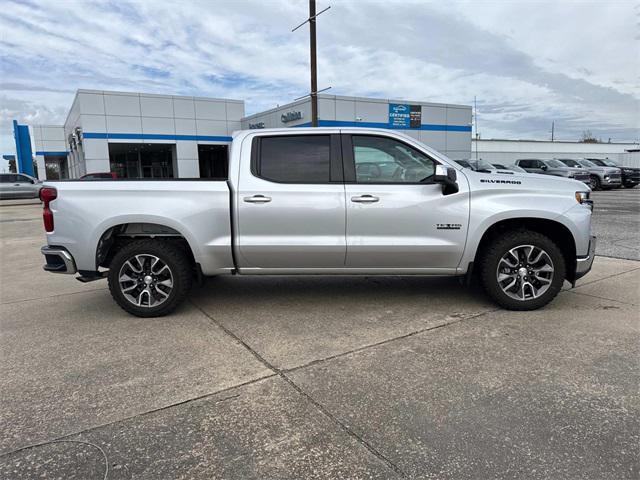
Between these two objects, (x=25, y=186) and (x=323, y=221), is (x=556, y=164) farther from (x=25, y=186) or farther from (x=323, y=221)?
(x=25, y=186)

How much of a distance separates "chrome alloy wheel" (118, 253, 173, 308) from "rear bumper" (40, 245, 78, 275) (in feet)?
1.76

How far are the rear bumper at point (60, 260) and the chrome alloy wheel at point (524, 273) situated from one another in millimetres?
4388

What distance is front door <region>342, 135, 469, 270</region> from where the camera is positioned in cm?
483

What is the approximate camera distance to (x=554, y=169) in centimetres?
2603

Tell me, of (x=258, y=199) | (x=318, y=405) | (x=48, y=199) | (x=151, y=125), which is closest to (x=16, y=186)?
(x=151, y=125)

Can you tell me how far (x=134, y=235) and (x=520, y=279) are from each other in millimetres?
4048

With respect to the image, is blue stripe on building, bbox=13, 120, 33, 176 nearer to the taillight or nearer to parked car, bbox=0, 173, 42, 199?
parked car, bbox=0, 173, 42, 199

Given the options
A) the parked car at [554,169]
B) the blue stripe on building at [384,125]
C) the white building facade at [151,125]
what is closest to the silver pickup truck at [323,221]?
the parked car at [554,169]

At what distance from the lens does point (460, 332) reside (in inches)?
174

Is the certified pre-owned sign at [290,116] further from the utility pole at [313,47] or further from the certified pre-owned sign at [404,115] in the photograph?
the utility pole at [313,47]

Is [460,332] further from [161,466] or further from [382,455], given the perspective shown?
[161,466]

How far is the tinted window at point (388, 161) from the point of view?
4.96 meters

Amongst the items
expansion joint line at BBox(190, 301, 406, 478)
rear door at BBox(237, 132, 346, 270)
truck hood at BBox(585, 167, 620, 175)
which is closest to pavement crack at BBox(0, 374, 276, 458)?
expansion joint line at BBox(190, 301, 406, 478)

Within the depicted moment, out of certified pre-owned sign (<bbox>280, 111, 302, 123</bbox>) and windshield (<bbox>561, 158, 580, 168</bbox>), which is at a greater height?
certified pre-owned sign (<bbox>280, 111, 302, 123</bbox>)
